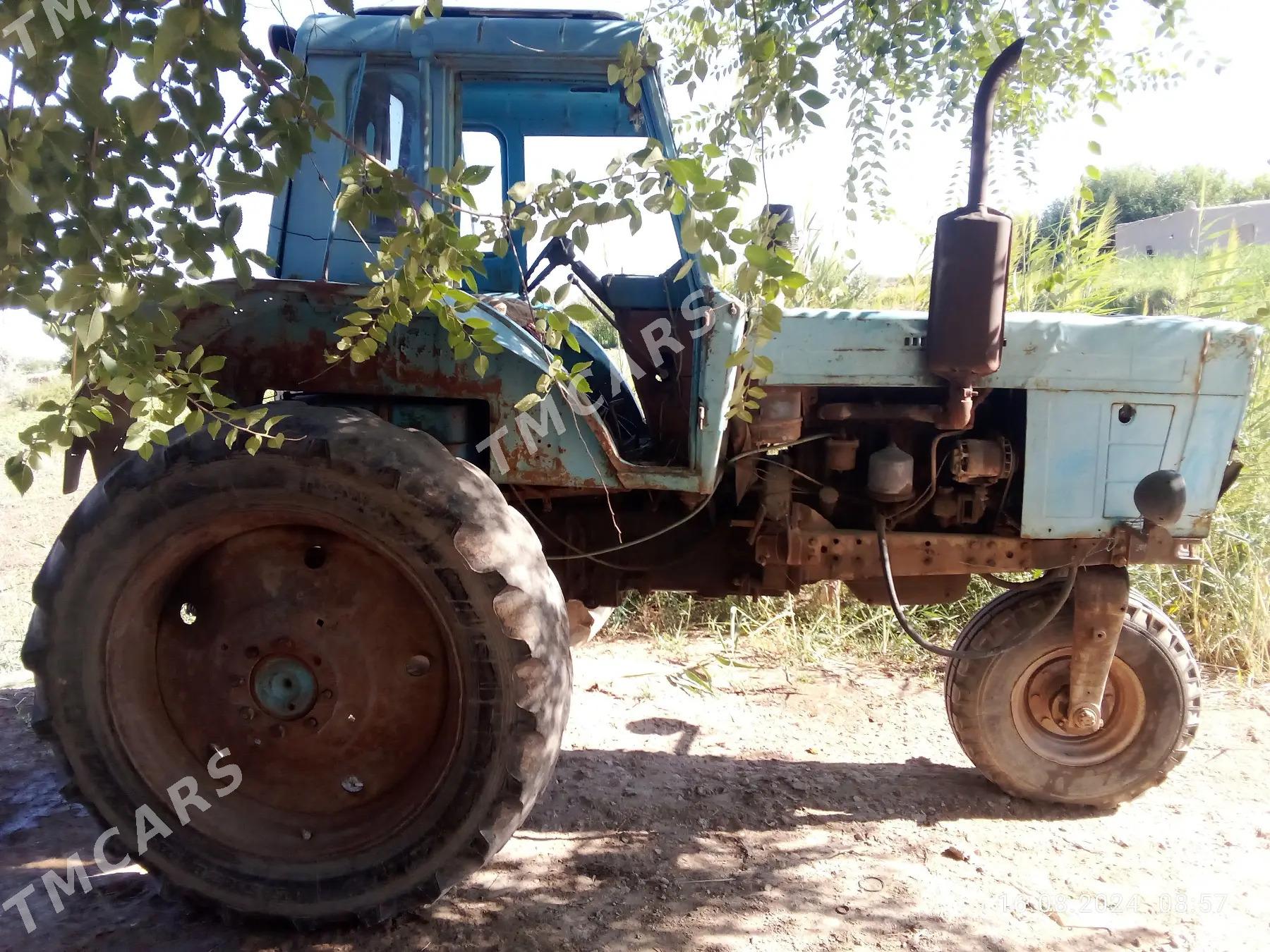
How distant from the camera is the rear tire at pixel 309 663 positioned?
185 cm

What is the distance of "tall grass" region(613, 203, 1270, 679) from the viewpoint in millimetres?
4188

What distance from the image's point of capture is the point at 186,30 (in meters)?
1.03

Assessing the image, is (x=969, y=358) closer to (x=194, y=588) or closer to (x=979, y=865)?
(x=979, y=865)

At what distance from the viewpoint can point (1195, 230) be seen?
4973 mm

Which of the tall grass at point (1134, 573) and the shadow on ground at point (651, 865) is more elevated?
the tall grass at point (1134, 573)

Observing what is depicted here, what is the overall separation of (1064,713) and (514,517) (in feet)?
6.31

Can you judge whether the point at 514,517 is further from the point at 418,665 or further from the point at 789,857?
the point at 789,857

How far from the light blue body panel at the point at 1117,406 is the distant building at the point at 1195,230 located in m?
2.83

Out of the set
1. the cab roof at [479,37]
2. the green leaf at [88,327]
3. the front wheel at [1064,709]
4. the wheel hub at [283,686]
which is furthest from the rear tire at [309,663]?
the front wheel at [1064,709]

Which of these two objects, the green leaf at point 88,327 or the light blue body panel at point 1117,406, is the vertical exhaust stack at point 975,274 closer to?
the light blue body panel at point 1117,406

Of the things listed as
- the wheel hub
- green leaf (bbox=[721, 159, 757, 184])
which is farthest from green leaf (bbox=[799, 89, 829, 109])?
the wheel hub

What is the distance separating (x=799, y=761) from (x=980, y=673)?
0.77m

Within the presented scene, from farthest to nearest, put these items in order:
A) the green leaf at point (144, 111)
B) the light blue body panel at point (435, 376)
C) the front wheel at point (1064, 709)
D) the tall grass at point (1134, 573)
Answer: the tall grass at point (1134, 573), the front wheel at point (1064, 709), the light blue body panel at point (435, 376), the green leaf at point (144, 111)

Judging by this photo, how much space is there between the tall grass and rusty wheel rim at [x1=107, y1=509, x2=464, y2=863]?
7.87 ft
